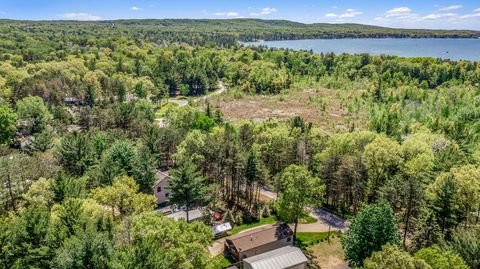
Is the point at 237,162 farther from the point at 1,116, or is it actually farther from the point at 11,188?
the point at 1,116

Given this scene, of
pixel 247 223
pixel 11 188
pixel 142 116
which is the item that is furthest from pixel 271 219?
pixel 142 116

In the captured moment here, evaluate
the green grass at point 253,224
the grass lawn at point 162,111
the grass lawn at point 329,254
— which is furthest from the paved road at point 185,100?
the grass lawn at point 329,254

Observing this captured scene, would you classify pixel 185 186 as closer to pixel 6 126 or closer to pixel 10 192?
pixel 10 192

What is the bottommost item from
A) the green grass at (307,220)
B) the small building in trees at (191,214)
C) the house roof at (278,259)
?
the green grass at (307,220)

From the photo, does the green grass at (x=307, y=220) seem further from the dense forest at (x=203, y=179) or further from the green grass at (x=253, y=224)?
the dense forest at (x=203, y=179)

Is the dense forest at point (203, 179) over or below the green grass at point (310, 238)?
over

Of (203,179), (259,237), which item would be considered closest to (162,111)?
(203,179)

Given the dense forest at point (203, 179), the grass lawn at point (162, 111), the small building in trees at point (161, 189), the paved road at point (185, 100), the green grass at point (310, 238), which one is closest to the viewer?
the dense forest at point (203, 179)

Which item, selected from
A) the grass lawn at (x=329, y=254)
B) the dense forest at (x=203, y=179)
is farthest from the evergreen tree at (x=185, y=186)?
the grass lawn at (x=329, y=254)

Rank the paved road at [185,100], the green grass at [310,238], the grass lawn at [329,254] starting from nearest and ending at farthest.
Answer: the grass lawn at [329,254], the green grass at [310,238], the paved road at [185,100]

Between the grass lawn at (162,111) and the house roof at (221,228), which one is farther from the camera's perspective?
the grass lawn at (162,111)
